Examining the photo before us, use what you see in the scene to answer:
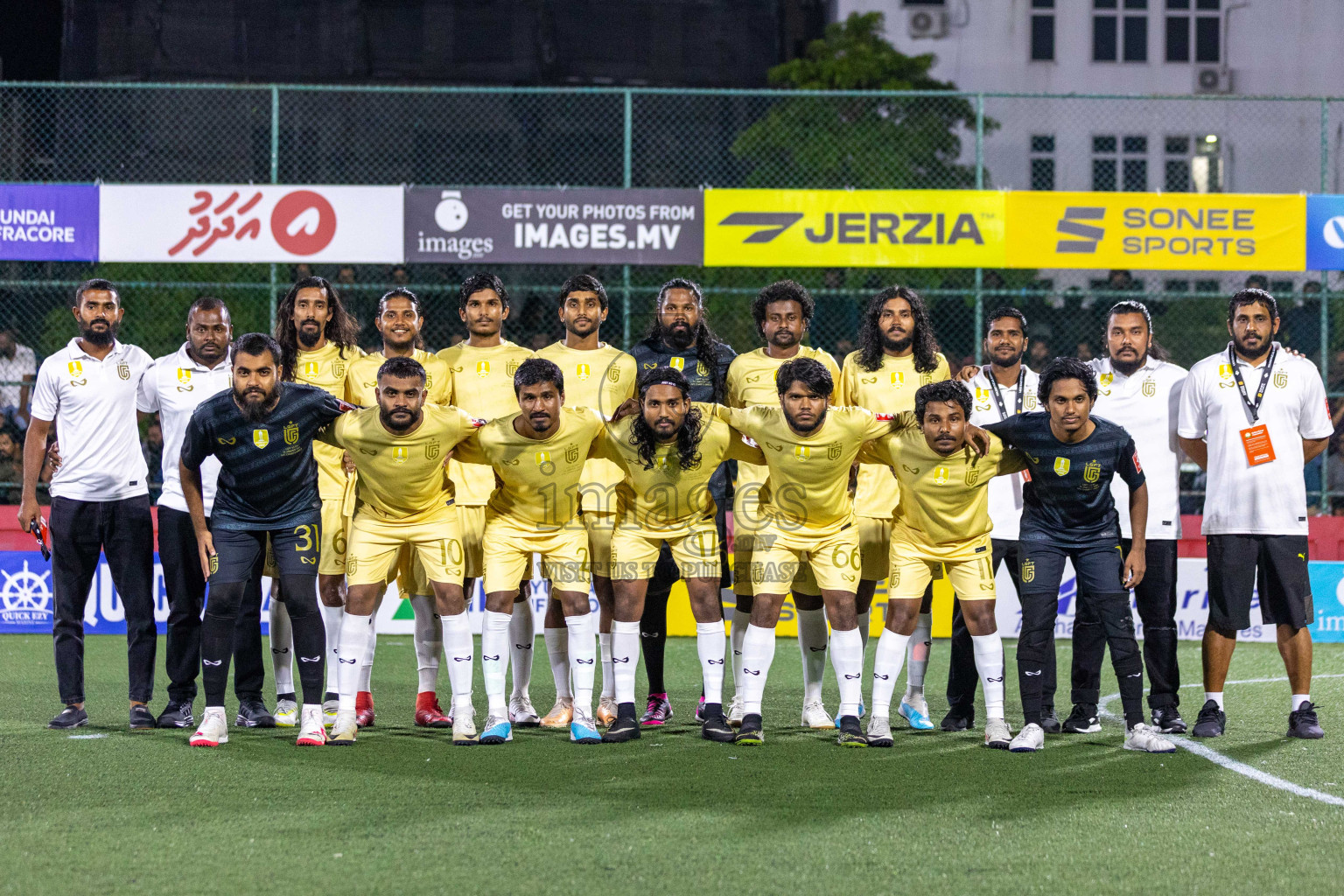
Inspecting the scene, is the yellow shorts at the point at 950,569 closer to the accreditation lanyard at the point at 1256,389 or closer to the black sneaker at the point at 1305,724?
the accreditation lanyard at the point at 1256,389

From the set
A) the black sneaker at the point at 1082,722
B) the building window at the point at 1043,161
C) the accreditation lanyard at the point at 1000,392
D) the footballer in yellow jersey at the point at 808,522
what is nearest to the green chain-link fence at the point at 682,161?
the building window at the point at 1043,161

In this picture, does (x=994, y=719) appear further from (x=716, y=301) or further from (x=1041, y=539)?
(x=716, y=301)

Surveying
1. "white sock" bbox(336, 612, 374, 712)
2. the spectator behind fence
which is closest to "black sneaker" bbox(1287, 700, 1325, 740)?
"white sock" bbox(336, 612, 374, 712)

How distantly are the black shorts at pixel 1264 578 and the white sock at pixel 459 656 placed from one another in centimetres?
356

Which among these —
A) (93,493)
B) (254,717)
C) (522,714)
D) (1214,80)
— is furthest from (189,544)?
(1214,80)

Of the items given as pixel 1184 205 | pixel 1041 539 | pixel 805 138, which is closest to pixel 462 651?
pixel 1041 539

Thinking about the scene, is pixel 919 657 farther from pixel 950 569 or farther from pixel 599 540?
pixel 599 540

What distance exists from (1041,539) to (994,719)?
0.84 meters

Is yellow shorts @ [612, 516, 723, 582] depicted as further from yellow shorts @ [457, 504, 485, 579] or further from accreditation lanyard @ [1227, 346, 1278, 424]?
accreditation lanyard @ [1227, 346, 1278, 424]

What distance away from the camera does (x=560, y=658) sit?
23.9 ft

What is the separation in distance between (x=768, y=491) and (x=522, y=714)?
165 cm

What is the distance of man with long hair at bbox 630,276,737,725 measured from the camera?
7285 millimetres

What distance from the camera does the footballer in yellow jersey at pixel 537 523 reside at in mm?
6734

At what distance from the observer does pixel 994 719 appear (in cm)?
666
